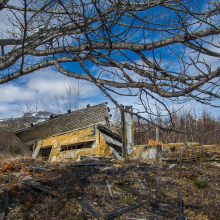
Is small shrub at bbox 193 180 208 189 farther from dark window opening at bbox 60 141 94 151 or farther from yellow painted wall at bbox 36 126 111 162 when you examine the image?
dark window opening at bbox 60 141 94 151

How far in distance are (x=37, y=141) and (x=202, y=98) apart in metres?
9.65

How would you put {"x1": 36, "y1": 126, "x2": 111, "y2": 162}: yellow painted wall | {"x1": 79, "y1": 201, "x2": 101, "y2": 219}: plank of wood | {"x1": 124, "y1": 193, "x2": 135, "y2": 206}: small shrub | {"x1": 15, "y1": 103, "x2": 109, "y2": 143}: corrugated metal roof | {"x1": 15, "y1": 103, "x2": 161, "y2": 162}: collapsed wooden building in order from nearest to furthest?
{"x1": 79, "y1": 201, "x2": 101, "y2": 219}: plank of wood
{"x1": 124, "y1": 193, "x2": 135, "y2": 206}: small shrub
{"x1": 36, "y1": 126, "x2": 111, "y2": 162}: yellow painted wall
{"x1": 15, "y1": 103, "x2": 161, "y2": 162}: collapsed wooden building
{"x1": 15, "y1": 103, "x2": 109, "y2": 143}: corrugated metal roof

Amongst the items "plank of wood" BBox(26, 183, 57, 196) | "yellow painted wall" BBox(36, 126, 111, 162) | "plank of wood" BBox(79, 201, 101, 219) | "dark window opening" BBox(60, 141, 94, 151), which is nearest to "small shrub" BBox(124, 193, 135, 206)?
"plank of wood" BBox(79, 201, 101, 219)

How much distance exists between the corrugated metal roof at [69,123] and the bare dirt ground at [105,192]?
11.1ft

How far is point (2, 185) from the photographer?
4285 millimetres

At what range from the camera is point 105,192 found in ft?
14.2

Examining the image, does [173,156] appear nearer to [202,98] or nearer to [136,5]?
[202,98]

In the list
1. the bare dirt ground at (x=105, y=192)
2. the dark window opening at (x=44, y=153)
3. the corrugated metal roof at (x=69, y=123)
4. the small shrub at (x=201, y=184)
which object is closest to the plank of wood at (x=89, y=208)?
the bare dirt ground at (x=105, y=192)

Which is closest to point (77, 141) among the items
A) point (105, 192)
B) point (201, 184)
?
point (105, 192)

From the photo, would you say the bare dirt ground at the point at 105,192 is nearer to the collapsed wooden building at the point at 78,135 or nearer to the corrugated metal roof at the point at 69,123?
the collapsed wooden building at the point at 78,135

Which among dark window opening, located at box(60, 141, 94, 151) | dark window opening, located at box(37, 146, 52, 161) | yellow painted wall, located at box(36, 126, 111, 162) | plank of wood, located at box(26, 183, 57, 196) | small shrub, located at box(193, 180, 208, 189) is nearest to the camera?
plank of wood, located at box(26, 183, 57, 196)

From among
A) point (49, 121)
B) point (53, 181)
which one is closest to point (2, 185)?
point (53, 181)

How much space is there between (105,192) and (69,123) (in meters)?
5.81

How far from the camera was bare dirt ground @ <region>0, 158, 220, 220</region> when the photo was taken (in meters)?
3.55
